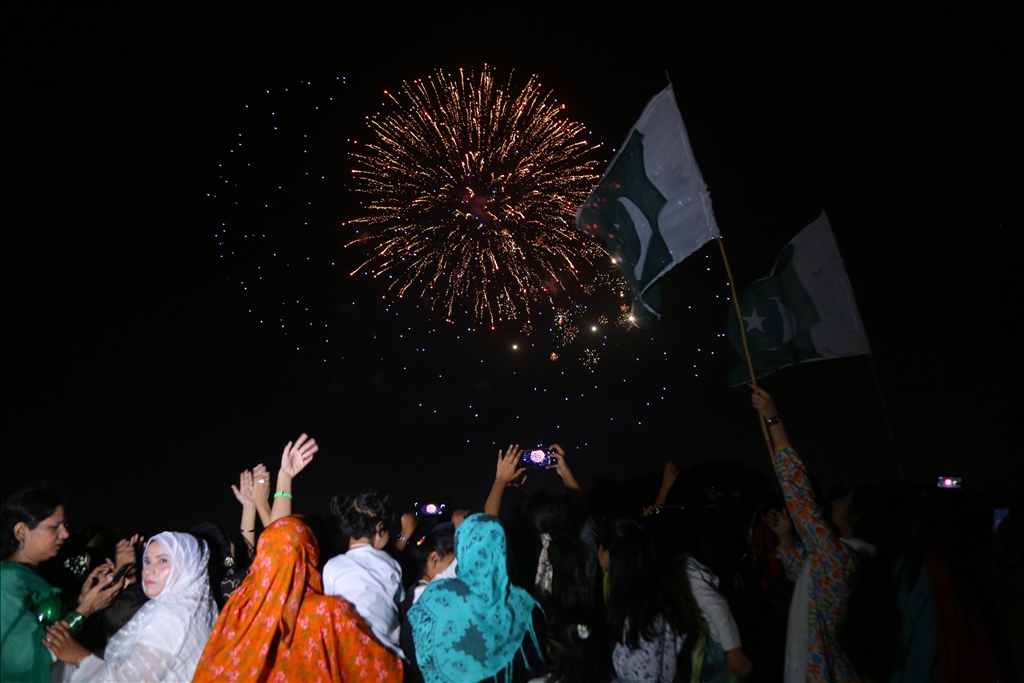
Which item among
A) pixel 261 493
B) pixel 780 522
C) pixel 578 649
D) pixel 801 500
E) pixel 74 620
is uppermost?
pixel 261 493

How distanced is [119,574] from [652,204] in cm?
509

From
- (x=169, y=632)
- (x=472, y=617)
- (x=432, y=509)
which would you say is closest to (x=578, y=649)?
(x=472, y=617)

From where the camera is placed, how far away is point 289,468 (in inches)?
164

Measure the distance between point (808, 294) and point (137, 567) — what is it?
6.36 meters

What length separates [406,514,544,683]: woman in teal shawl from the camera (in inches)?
148

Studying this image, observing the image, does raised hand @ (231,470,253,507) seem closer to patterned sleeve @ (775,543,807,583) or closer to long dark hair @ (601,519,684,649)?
long dark hair @ (601,519,684,649)

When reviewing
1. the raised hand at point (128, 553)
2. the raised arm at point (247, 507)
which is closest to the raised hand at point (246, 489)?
the raised arm at point (247, 507)

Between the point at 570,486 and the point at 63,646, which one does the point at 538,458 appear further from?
the point at 63,646

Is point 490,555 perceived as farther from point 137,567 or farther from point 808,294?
point 808,294

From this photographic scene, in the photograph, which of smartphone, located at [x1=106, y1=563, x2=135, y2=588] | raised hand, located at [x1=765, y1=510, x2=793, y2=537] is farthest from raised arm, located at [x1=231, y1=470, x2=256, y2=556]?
raised hand, located at [x1=765, y1=510, x2=793, y2=537]

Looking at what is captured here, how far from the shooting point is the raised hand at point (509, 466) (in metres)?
5.05

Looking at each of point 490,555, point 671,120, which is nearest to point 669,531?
point 490,555

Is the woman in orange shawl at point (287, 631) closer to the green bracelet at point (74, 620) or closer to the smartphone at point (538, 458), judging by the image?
the green bracelet at point (74, 620)

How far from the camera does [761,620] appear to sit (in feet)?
18.0
